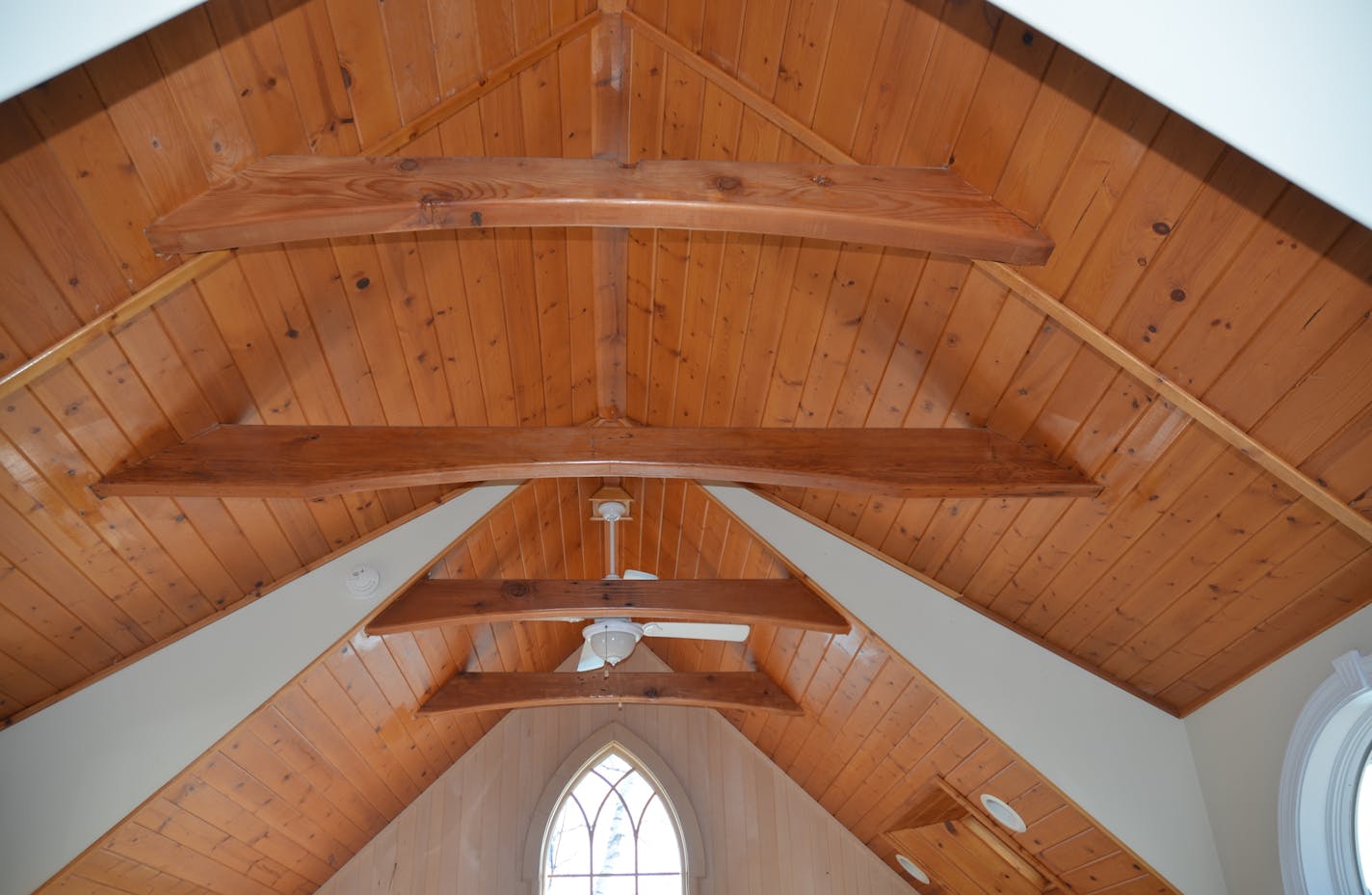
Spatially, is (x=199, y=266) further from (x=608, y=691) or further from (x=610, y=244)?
(x=608, y=691)

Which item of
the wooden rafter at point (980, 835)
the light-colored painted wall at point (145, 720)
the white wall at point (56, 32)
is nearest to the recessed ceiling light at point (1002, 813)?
the wooden rafter at point (980, 835)

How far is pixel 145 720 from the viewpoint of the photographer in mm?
2715

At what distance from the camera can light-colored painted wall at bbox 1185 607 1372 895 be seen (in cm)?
241

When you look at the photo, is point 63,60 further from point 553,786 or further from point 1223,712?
point 553,786

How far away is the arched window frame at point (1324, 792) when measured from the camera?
2338 mm

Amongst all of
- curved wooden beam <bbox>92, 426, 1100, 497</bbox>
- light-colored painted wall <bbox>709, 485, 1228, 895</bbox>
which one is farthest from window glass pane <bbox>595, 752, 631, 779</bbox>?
curved wooden beam <bbox>92, 426, 1100, 497</bbox>

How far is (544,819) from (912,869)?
2.12 meters

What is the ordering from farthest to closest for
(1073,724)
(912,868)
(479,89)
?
(912,868)
(1073,724)
(479,89)

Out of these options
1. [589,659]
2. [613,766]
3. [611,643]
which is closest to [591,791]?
[613,766]

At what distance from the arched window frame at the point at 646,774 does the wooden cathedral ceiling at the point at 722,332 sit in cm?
184

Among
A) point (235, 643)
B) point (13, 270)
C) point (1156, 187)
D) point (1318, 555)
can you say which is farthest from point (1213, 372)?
point (235, 643)

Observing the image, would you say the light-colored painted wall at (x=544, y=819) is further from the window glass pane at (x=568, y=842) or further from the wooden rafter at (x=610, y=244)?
the wooden rafter at (x=610, y=244)

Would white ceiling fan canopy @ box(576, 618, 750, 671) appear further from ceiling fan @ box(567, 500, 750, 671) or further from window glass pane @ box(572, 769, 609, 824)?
window glass pane @ box(572, 769, 609, 824)

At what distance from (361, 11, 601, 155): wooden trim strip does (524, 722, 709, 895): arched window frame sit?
13.7 ft
